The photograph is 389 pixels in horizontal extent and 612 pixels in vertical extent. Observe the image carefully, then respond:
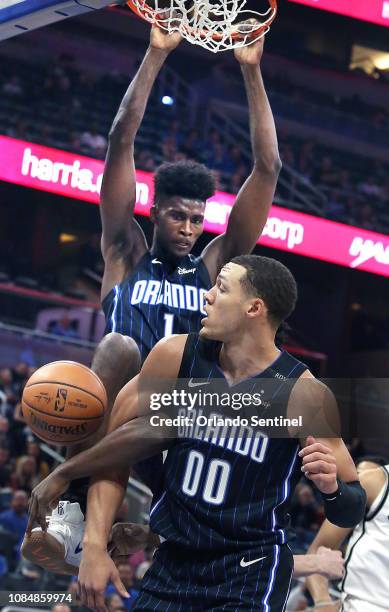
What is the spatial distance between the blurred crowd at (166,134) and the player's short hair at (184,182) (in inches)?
357

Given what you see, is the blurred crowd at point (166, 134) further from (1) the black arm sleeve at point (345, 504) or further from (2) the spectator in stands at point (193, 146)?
(1) the black arm sleeve at point (345, 504)

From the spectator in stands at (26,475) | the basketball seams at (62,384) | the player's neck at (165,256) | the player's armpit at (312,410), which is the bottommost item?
the spectator in stands at (26,475)

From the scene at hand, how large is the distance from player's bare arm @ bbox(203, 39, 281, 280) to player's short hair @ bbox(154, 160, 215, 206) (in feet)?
0.46

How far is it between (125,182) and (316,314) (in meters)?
13.6

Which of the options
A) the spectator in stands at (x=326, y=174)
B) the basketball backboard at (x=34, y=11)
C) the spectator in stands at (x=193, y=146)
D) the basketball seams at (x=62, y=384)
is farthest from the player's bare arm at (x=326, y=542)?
the spectator in stands at (x=326, y=174)

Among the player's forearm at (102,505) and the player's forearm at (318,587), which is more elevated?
the player's forearm at (102,505)

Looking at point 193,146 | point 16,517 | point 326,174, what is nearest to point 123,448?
point 16,517

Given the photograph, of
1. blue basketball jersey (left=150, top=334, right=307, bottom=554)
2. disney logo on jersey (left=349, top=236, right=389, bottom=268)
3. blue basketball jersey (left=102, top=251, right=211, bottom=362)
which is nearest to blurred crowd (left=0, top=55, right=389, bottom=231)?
disney logo on jersey (left=349, top=236, right=389, bottom=268)

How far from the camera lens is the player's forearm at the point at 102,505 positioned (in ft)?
10.6

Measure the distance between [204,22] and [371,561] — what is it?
2.29 meters

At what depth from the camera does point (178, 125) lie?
15.5 meters

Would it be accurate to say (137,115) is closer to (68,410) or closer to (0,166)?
(68,410)

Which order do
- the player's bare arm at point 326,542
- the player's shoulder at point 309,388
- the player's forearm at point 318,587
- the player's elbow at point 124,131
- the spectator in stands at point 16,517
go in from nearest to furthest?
the player's shoulder at point 309,388 < the player's elbow at point 124,131 < the player's bare arm at point 326,542 < the player's forearm at point 318,587 < the spectator in stands at point 16,517

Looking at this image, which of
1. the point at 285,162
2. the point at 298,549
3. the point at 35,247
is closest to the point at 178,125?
the point at 285,162
